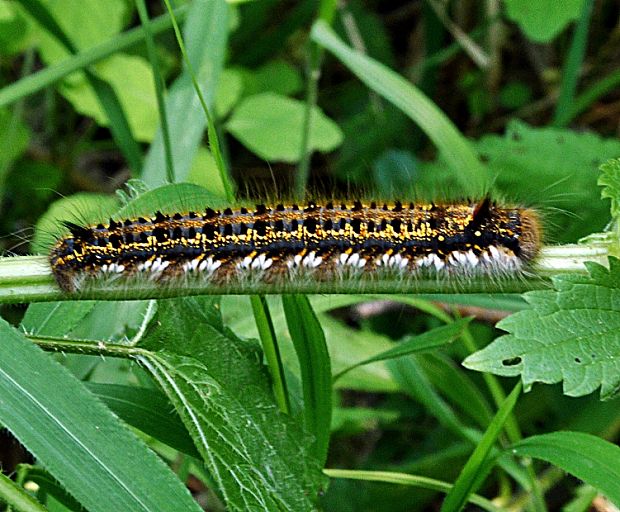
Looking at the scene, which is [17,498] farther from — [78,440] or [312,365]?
[312,365]

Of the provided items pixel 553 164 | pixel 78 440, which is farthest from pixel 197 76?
pixel 78 440

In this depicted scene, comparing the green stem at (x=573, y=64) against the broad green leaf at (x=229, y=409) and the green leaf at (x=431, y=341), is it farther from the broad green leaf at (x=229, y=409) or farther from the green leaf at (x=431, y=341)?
the broad green leaf at (x=229, y=409)

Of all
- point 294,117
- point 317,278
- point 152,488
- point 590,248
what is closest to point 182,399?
point 152,488

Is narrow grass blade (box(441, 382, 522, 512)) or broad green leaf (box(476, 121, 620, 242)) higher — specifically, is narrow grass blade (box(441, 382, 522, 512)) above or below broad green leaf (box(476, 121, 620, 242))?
below

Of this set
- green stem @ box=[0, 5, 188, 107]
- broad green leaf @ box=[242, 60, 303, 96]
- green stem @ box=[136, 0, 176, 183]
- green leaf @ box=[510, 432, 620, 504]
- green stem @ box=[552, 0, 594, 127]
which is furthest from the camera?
broad green leaf @ box=[242, 60, 303, 96]

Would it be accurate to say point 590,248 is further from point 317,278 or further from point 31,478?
point 31,478

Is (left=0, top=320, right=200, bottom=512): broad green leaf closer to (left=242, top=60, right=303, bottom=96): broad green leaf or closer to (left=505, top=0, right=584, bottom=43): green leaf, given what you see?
(left=505, top=0, right=584, bottom=43): green leaf

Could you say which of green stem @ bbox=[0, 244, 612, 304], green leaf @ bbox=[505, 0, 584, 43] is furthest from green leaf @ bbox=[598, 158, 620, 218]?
green leaf @ bbox=[505, 0, 584, 43]
